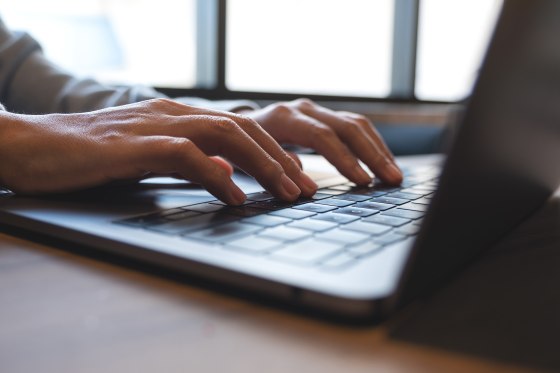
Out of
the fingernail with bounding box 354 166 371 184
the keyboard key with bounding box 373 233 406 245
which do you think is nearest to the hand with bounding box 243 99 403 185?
the fingernail with bounding box 354 166 371 184

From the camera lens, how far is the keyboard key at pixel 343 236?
0.37 metres

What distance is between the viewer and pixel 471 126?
0.27 metres

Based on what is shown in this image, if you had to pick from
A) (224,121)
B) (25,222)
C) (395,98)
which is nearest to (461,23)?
(395,98)

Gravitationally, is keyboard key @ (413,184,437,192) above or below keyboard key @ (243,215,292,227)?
below

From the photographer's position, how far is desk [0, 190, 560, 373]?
24 centimetres

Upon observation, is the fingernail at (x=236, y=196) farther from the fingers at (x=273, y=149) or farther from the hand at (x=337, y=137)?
the hand at (x=337, y=137)

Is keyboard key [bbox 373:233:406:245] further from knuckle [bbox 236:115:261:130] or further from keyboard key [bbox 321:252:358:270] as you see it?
knuckle [bbox 236:115:261:130]

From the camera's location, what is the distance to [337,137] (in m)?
0.80

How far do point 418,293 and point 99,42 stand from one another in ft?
7.31

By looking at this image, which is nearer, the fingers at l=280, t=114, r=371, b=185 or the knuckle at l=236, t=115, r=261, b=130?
the knuckle at l=236, t=115, r=261, b=130

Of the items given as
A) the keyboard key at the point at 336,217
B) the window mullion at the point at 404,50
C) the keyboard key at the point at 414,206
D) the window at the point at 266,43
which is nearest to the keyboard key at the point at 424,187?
the keyboard key at the point at 414,206

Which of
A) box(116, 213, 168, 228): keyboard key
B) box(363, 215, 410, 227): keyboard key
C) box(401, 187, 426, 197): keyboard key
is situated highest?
box(116, 213, 168, 228): keyboard key

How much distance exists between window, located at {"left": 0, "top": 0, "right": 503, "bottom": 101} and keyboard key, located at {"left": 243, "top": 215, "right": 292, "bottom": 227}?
169 centimetres

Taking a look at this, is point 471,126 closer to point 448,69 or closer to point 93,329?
point 93,329
